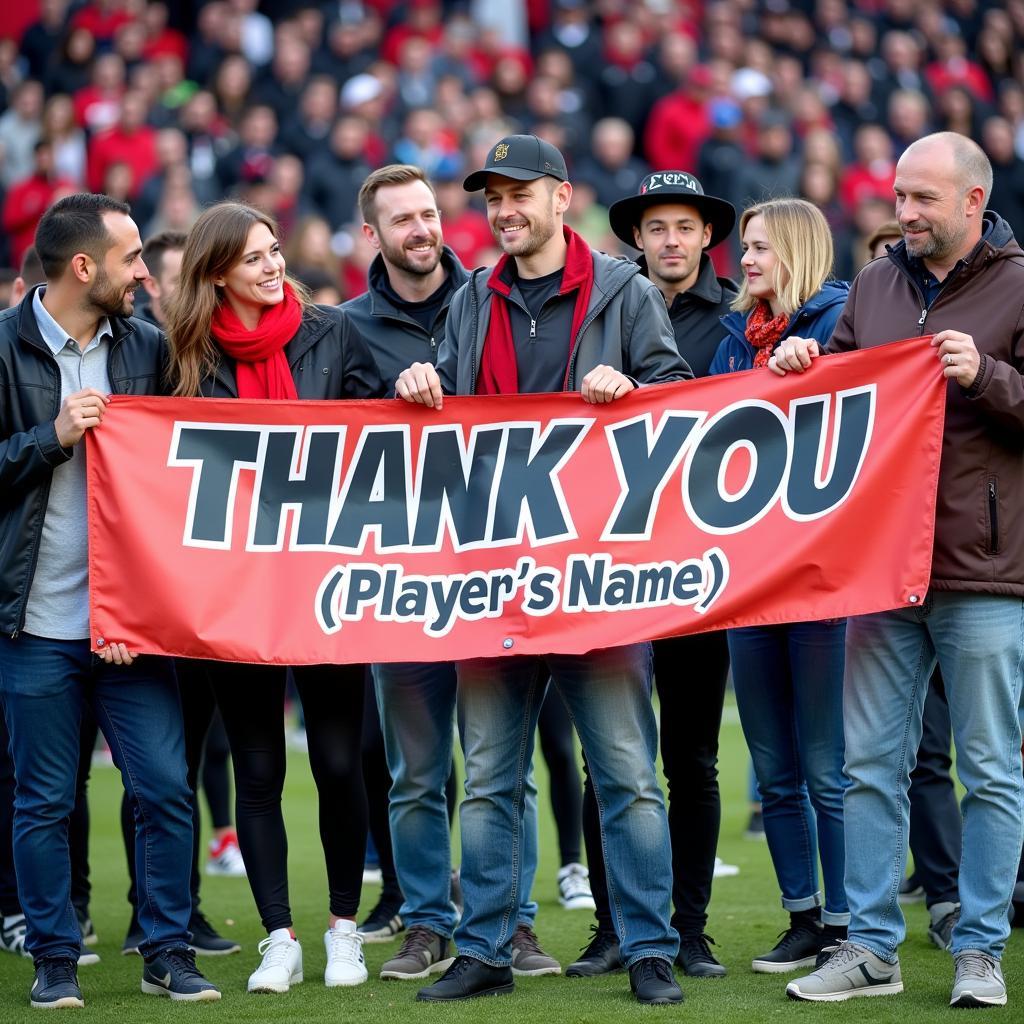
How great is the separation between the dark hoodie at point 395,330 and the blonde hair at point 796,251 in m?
1.11

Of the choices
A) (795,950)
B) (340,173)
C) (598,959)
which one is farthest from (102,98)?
(795,950)

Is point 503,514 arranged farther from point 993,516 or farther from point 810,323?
point 993,516

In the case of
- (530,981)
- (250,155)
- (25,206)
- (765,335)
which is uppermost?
(250,155)

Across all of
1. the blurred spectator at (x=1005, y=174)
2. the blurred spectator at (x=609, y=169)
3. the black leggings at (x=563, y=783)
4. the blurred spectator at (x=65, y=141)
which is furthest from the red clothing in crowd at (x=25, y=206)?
the black leggings at (x=563, y=783)

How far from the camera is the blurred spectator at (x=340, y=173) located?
13.9 meters

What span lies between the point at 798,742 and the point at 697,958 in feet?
Result: 2.45

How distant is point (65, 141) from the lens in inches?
544

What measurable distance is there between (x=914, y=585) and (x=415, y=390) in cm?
163

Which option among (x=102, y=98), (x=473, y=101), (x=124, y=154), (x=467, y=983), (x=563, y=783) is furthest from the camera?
(x=473, y=101)

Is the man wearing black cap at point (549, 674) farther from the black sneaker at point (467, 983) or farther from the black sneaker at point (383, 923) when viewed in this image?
the black sneaker at point (383, 923)

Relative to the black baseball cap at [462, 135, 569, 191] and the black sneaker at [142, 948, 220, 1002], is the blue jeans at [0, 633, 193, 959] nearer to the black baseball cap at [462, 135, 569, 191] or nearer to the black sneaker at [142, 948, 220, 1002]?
the black sneaker at [142, 948, 220, 1002]

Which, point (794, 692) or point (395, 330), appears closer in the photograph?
point (794, 692)

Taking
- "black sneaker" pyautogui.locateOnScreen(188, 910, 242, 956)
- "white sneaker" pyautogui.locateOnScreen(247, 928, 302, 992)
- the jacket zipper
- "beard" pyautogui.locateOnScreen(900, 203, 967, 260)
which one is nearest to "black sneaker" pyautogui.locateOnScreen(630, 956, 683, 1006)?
"white sneaker" pyautogui.locateOnScreen(247, 928, 302, 992)

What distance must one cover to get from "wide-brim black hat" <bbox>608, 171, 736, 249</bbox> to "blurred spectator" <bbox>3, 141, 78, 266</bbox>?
8155 millimetres
